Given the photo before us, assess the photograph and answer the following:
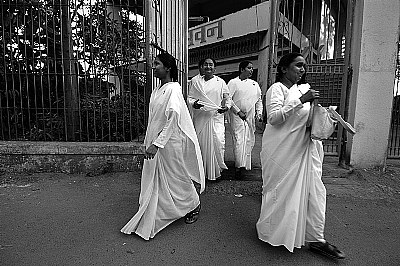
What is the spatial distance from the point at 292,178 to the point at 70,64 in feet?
14.1

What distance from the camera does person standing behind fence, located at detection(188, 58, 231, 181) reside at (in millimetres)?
4441

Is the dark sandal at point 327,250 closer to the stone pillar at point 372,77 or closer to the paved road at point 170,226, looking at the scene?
the paved road at point 170,226

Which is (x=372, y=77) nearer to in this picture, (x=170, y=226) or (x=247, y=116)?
(x=247, y=116)

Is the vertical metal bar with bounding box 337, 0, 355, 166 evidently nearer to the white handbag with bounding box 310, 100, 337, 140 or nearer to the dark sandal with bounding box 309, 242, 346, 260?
the dark sandal with bounding box 309, 242, 346, 260

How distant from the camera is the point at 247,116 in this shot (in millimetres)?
4793

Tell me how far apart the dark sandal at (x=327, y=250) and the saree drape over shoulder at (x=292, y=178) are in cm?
7

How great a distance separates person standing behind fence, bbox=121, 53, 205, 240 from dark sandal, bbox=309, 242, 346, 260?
1.21 metres

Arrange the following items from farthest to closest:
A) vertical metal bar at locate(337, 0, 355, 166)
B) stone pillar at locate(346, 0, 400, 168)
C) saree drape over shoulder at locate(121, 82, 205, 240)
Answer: vertical metal bar at locate(337, 0, 355, 166)
stone pillar at locate(346, 0, 400, 168)
saree drape over shoulder at locate(121, 82, 205, 240)

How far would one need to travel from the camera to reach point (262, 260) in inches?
99.1

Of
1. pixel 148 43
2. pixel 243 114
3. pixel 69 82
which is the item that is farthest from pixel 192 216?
pixel 69 82

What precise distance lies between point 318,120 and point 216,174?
7.30ft

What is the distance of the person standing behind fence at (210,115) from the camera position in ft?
14.6

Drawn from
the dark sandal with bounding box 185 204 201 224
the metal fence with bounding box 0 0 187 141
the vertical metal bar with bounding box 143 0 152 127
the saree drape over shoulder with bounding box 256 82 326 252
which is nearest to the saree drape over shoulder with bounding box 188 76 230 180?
the vertical metal bar with bounding box 143 0 152 127

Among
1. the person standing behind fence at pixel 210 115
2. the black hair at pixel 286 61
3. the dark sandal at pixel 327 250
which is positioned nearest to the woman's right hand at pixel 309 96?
the black hair at pixel 286 61
